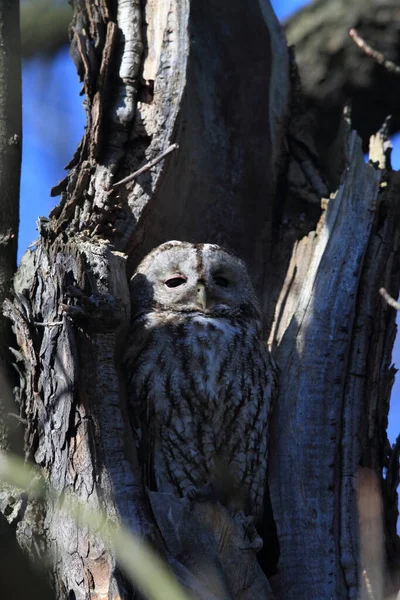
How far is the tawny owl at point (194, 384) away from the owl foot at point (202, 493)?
0.05ft

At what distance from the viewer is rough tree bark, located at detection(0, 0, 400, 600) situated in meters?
2.46

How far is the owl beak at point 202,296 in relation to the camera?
3322mm

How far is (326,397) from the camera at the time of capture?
3160 mm

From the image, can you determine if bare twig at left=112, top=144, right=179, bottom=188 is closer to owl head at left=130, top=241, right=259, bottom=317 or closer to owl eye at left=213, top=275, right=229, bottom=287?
owl head at left=130, top=241, right=259, bottom=317

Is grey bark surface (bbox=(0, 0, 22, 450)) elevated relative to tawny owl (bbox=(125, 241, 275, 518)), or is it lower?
elevated

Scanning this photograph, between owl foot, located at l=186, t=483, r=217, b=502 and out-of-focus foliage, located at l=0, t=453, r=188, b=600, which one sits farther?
owl foot, located at l=186, t=483, r=217, b=502

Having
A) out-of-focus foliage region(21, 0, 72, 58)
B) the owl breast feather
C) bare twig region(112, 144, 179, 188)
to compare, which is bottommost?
the owl breast feather

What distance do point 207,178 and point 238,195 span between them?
200 millimetres

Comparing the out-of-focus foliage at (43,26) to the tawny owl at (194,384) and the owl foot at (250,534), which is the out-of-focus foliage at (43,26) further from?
the owl foot at (250,534)

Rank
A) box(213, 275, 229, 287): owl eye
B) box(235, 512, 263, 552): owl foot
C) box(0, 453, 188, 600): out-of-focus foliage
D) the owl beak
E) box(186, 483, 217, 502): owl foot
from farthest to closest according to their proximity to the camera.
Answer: box(213, 275, 229, 287): owl eye, the owl beak, box(186, 483, 217, 502): owl foot, box(235, 512, 263, 552): owl foot, box(0, 453, 188, 600): out-of-focus foliage

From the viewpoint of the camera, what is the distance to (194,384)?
10.1ft

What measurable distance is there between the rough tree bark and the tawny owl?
12 centimetres

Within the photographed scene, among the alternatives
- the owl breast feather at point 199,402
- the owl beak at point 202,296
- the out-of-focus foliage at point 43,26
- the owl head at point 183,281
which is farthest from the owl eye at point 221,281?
the out-of-focus foliage at point 43,26

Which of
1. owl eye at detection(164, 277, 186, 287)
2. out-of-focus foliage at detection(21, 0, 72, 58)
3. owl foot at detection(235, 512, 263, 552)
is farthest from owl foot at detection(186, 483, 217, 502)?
out-of-focus foliage at detection(21, 0, 72, 58)
